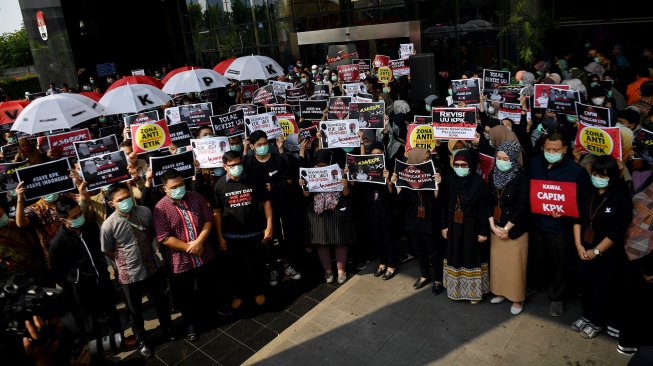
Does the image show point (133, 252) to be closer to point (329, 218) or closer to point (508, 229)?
point (329, 218)

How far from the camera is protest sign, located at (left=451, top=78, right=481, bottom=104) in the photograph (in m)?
8.78

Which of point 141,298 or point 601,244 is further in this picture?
point 141,298

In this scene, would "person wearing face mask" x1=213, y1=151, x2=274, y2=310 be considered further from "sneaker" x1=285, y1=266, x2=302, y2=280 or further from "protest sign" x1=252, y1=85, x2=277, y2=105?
"protest sign" x1=252, y1=85, x2=277, y2=105

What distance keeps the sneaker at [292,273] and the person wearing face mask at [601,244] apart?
3.70 metres

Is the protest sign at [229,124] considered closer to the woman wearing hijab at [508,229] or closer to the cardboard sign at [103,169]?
the cardboard sign at [103,169]

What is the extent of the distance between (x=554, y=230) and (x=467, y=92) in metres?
4.00

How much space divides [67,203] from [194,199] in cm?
136

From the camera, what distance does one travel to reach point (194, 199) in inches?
229

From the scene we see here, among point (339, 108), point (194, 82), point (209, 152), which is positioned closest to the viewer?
point (209, 152)

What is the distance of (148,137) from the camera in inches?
306

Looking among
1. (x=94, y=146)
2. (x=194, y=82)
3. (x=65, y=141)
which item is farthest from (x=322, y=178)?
(x=194, y=82)

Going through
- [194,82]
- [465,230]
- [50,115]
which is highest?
[194,82]

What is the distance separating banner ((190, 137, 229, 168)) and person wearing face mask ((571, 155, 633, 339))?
4600mm

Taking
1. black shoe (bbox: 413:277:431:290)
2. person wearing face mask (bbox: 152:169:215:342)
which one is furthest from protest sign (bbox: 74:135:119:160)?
black shoe (bbox: 413:277:431:290)
